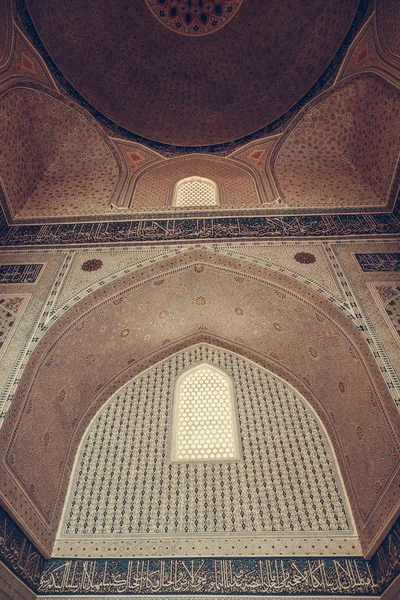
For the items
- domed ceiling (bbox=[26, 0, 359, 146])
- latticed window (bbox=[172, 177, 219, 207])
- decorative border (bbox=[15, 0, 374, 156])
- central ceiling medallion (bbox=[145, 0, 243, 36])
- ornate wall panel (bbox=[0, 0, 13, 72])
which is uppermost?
central ceiling medallion (bbox=[145, 0, 243, 36])

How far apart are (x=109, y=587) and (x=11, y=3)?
6809mm

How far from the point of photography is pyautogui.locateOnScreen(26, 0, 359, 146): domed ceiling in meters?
6.23

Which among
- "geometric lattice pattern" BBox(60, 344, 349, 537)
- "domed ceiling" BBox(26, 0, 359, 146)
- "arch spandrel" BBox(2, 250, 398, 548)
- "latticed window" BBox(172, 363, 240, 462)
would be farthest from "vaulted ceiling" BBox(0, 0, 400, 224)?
"geometric lattice pattern" BBox(60, 344, 349, 537)

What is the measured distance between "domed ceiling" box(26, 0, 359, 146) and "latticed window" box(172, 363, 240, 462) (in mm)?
4127

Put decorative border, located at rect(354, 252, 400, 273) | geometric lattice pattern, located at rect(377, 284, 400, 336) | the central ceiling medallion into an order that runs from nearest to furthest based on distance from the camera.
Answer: geometric lattice pattern, located at rect(377, 284, 400, 336)
decorative border, located at rect(354, 252, 400, 273)
the central ceiling medallion

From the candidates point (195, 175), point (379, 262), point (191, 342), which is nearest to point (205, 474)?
point (191, 342)

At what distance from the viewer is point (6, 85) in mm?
5191

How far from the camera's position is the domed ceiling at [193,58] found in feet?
20.4

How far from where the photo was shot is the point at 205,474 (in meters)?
4.15

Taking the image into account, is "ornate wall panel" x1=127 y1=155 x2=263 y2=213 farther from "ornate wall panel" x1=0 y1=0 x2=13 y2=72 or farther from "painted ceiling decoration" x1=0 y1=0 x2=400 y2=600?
"ornate wall panel" x1=0 y1=0 x2=13 y2=72

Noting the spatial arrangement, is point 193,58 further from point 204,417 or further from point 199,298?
point 204,417

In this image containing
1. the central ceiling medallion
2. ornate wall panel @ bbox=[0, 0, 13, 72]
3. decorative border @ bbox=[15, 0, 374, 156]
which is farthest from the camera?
the central ceiling medallion

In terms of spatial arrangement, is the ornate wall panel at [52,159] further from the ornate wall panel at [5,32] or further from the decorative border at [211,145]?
the ornate wall panel at [5,32]

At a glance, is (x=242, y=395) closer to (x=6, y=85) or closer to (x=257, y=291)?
(x=257, y=291)
